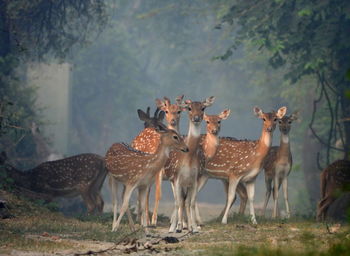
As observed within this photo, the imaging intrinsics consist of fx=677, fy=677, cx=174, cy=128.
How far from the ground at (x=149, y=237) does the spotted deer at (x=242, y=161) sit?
78 cm

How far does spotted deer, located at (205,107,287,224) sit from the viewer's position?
47.9 feet

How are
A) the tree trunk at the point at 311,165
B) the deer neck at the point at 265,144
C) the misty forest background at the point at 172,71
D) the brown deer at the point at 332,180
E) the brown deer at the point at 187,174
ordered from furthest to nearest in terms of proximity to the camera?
the tree trunk at the point at 311,165, the misty forest background at the point at 172,71, the deer neck at the point at 265,144, the brown deer at the point at 332,180, the brown deer at the point at 187,174

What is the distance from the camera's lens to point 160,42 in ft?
168

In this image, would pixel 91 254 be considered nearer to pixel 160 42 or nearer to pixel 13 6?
pixel 13 6

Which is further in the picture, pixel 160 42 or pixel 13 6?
pixel 160 42

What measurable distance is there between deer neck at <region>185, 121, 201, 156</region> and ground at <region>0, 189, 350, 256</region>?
1.55 metres

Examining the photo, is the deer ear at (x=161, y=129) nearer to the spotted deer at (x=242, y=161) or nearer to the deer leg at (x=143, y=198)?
the deer leg at (x=143, y=198)

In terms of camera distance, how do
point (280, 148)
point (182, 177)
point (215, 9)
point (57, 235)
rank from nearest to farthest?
point (57, 235), point (182, 177), point (280, 148), point (215, 9)

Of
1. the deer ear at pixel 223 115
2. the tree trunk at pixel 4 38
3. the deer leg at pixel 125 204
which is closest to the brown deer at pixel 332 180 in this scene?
the deer ear at pixel 223 115

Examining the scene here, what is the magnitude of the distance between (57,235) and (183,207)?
8.68ft

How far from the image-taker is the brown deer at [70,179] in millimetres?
16156

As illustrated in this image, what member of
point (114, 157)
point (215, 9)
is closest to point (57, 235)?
point (114, 157)

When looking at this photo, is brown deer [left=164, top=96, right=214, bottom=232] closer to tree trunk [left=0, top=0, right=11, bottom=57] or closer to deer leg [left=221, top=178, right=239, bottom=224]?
deer leg [left=221, top=178, right=239, bottom=224]

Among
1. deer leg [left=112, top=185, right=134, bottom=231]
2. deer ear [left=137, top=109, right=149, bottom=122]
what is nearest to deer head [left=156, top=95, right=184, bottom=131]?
deer ear [left=137, top=109, right=149, bottom=122]
